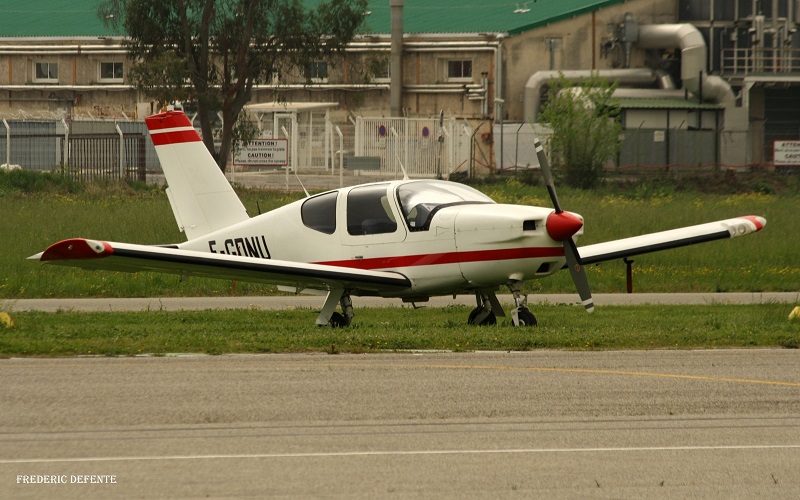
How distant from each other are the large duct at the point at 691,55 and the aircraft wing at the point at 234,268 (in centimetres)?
4269

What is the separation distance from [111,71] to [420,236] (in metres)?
47.1

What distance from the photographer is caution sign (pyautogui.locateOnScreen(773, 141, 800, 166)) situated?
1757 inches

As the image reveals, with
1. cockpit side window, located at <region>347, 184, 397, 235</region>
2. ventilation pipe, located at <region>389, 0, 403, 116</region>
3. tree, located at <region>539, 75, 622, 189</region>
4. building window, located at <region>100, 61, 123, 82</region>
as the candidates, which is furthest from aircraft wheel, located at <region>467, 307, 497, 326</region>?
building window, located at <region>100, 61, 123, 82</region>

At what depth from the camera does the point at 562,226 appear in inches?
541

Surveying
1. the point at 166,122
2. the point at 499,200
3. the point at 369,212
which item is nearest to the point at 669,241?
the point at 369,212

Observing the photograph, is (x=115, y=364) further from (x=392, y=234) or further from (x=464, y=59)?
(x=464, y=59)

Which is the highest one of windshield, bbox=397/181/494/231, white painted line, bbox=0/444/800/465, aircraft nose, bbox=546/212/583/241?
windshield, bbox=397/181/494/231

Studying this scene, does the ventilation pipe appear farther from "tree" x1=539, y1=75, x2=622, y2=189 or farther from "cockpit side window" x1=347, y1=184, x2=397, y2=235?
"cockpit side window" x1=347, y1=184, x2=397, y2=235

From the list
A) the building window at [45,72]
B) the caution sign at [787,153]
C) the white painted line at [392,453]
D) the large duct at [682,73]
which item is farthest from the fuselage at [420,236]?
the building window at [45,72]

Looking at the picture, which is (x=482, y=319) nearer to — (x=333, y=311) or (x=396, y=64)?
(x=333, y=311)

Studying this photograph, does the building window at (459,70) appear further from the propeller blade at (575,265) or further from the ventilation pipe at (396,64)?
the propeller blade at (575,265)

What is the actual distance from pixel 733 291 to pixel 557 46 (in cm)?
3577

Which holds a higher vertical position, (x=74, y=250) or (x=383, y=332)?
(x=74, y=250)

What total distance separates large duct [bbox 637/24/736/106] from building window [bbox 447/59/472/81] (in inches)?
321
